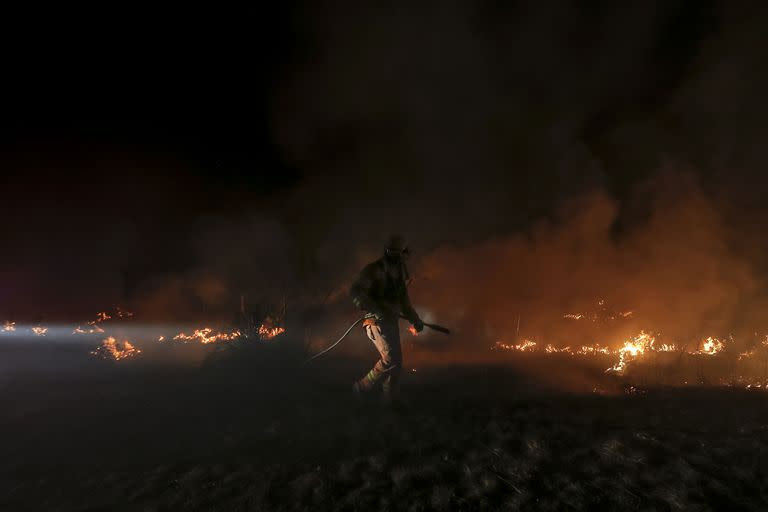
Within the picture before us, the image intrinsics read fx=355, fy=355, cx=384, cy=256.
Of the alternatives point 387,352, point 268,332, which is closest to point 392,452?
point 387,352

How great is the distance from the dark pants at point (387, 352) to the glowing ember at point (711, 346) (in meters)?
11.6

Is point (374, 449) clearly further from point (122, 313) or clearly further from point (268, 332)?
point (122, 313)

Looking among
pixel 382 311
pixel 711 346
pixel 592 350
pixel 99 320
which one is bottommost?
pixel 711 346

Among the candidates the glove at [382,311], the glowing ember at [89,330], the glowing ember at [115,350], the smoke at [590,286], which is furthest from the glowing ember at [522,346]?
the glowing ember at [89,330]

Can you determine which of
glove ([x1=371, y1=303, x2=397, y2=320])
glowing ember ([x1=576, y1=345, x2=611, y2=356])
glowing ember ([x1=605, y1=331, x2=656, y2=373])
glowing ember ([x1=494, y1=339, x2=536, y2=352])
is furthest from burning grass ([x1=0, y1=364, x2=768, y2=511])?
glowing ember ([x1=494, y1=339, x2=536, y2=352])

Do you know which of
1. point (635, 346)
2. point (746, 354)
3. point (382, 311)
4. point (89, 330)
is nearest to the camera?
point (382, 311)

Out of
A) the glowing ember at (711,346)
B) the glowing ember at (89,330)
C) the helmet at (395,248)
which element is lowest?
the glowing ember at (711,346)

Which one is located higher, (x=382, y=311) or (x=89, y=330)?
(x=89, y=330)

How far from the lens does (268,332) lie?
1100 cm

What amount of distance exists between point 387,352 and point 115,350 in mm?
9830

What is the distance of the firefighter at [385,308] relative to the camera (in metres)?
5.98

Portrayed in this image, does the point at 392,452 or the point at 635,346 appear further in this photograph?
the point at 635,346

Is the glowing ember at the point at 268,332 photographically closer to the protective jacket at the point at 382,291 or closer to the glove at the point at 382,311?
the protective jacket at the point at 382,291

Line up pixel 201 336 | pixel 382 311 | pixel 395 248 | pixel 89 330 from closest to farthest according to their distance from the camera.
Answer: pixel 382 311 < pixel 395 248 < pixel 201 336 < pixel 89 330
